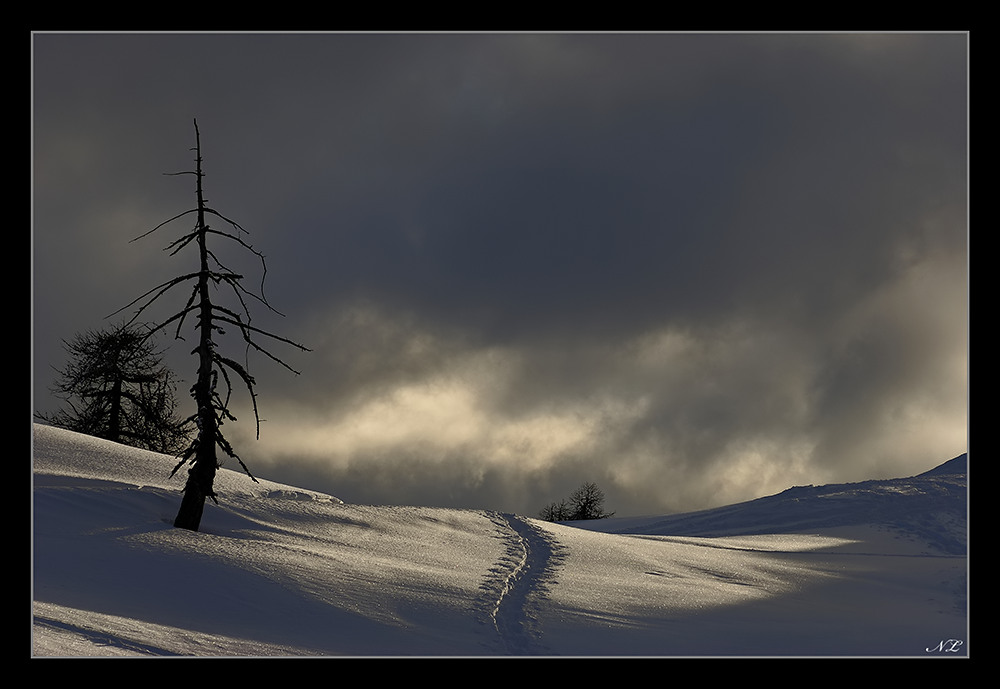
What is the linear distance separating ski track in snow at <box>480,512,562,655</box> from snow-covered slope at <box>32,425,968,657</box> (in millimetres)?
55

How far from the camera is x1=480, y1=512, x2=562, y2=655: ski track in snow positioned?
12.2 m

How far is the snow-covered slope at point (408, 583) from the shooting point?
37.0 ft

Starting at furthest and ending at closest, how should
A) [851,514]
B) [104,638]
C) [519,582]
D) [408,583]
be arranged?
[851,514] → [519,582] → [408,583] → [104,638]

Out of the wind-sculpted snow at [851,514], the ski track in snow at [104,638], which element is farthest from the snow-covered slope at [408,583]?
the wind-sculpted snow at [851,514]

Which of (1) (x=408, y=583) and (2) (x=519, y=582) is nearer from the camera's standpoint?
(1) (x=408, y=583)

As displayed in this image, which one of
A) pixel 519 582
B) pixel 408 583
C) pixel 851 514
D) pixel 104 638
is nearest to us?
pixel 104 638

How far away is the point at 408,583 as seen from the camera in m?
14.0

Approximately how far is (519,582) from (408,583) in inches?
89.4

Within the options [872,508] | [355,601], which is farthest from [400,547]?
[872,508]

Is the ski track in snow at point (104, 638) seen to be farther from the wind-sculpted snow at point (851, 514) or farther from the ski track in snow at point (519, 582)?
the wind-sculpted snow at point (851, 514)

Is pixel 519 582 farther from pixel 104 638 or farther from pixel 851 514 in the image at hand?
pixel 851 514

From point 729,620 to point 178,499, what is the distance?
1011 centimetres

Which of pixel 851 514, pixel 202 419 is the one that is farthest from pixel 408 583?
pixel 851 514
